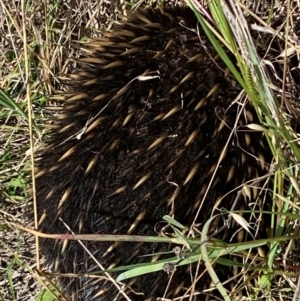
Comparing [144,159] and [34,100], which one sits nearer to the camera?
[144,159]

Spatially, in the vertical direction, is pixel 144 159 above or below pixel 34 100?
above

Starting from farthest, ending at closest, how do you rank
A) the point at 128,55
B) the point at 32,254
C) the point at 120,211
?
the point at 32,254 < the point at 128,55 < the point at 120,211

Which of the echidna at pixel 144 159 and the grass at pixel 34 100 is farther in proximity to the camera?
the grass at pixel 34 100

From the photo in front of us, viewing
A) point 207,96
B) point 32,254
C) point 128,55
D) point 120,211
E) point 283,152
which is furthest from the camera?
point 32,254

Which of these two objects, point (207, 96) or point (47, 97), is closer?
point (207, 96)

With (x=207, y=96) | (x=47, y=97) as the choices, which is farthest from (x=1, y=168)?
(x=207, y=96)

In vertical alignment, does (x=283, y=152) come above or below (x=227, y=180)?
above

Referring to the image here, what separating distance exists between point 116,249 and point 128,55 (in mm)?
522

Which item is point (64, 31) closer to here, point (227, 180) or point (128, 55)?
point (128, 55)

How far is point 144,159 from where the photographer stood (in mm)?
1611

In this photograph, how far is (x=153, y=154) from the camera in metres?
1.62

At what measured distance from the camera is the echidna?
1586 millimetres

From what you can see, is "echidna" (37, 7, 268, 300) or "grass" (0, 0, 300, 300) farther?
"grass" (0, 0, 300, 300)

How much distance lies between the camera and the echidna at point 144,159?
1.59m
